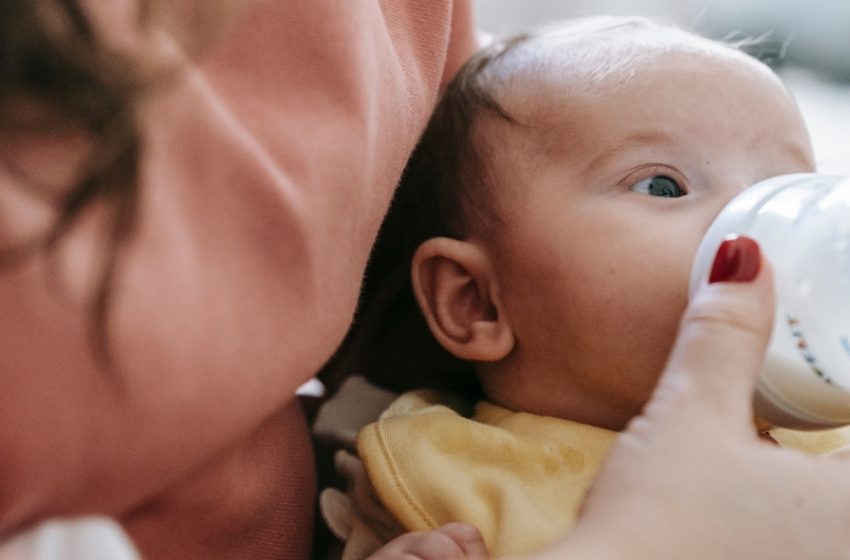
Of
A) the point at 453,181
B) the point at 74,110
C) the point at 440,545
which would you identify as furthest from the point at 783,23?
the point at 74,110

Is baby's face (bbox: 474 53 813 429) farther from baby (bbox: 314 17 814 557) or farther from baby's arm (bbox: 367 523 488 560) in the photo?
baby's arm (bbox: 367 523 488 560)

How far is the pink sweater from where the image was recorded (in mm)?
485

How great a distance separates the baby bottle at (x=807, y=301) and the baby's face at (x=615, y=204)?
0.26 ft

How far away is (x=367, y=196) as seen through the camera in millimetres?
634

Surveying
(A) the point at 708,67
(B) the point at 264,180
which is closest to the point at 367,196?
(B) the point at 264,180

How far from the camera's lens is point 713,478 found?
528 millimetres

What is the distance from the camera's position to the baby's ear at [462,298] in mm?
830

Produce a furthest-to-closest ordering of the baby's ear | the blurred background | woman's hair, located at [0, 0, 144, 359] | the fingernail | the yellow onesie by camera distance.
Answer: the blurred background → the baby's ear → the yellow onesie → the fingernail → woman's hair, located at [0, 0, 144, 359]

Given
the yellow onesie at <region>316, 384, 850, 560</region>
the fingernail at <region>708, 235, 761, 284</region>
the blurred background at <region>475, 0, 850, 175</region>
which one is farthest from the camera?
the blurred background at <region>475, 0, 850, 175</region>

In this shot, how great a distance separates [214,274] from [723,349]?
311 millimetres

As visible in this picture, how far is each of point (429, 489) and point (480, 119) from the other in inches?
13.9

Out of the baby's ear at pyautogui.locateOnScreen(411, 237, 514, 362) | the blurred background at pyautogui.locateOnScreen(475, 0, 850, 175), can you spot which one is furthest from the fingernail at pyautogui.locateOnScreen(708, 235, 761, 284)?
the blurred background at pyautogui.locateOnScreen(475, 0, 850, 175)

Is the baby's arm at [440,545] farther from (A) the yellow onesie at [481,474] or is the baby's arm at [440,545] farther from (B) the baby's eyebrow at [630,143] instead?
(B) the baby's eyebrow at [630,143]

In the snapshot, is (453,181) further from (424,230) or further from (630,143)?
(630,143)
